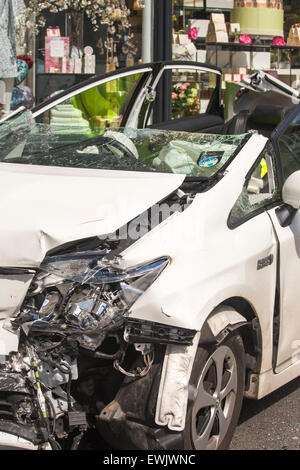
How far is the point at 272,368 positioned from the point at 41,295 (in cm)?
134

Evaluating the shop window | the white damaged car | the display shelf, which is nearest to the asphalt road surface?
the white damaged car

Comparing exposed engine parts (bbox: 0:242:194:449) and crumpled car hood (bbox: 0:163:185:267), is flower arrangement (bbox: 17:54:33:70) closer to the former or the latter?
crumpled car hood (bbox: 0:163:185:267)

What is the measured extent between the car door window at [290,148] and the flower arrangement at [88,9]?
4.97 m

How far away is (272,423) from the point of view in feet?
13.1

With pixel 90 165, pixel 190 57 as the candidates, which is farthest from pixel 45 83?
pixel 90 165

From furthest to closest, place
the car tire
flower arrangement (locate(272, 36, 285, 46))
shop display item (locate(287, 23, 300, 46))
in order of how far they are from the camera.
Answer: shop display item (locate(287, 23, 300, 46)), flower arrangement (locate(272, 36, 285, 46)), the car tire

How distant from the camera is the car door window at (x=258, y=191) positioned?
3.56m

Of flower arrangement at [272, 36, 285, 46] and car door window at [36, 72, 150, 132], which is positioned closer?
car door window at [36, 72, 150, 132]

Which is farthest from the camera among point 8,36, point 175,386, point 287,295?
point 8,36

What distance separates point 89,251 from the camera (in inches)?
126

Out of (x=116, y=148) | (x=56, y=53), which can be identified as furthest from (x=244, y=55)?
(x=116, y=148)

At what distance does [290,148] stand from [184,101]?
16.8ft

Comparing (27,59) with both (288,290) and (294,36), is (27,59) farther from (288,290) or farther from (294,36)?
(288,290)

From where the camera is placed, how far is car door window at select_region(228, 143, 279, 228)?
356 cm
